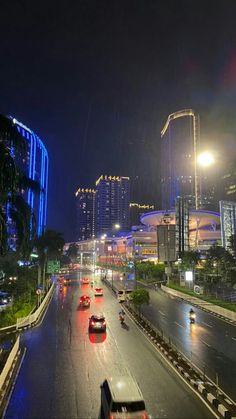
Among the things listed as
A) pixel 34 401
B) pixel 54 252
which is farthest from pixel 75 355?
pixel 54 252

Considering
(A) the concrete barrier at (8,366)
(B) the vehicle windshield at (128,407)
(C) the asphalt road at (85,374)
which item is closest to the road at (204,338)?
(C) the asphalt road at (85,374)

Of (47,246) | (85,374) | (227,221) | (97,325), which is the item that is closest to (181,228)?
(227,221)

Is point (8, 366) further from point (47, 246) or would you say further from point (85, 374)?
point (47, 246)

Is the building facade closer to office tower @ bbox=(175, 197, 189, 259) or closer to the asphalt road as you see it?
office tower @ bbox=(175, 197, 189, 259)

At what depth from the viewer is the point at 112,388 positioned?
12.4 m

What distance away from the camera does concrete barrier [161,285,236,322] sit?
41.0 metres

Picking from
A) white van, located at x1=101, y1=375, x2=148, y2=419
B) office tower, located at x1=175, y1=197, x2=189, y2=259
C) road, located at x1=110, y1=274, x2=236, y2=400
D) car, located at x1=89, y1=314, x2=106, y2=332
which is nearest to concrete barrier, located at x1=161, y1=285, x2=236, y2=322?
road, located at x1=110, y1=274, x2=236, y2=400

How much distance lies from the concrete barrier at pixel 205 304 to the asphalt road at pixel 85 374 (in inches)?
501

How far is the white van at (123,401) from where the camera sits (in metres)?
11.4

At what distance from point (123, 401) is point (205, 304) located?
41.5 m

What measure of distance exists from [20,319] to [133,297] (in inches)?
481

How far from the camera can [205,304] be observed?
1996 inches

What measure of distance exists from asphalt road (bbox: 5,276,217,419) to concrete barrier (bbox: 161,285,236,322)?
12.7 meters

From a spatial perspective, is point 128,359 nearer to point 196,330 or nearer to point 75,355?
point 75,355
